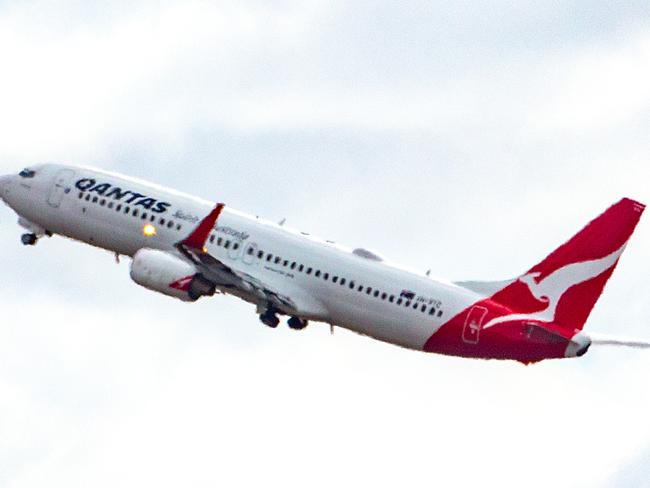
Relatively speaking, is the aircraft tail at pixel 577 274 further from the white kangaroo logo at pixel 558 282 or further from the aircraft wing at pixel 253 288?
the aircraft wing at pixel 253 288

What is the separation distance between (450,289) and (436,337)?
2284 millimetres

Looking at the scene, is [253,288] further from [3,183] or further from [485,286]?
[3,183]

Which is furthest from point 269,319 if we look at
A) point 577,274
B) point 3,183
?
point 3,183

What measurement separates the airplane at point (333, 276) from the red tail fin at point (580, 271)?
4 cm

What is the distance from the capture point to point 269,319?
111 meters

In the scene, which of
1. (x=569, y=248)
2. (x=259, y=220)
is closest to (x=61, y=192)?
(x=259, y=220)

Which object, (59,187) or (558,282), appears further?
(59,187)

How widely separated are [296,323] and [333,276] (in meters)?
→ 5.32

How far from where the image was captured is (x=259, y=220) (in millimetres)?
111312

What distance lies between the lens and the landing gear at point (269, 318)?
4360 inches

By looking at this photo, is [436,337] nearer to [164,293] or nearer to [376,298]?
[376,298]

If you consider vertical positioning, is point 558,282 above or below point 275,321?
above

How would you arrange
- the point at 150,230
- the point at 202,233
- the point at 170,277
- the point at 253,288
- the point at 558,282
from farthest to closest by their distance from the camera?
the point at 150,230, the point at 253,288, the point at 170,277, the point at 202,233, the point at 558,282

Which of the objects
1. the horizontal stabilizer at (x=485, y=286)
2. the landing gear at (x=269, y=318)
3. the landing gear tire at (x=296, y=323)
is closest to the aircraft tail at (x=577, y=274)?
the horizontal stabilizer at (x=485, y=286)
